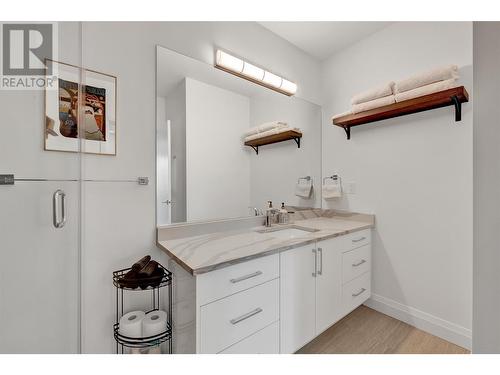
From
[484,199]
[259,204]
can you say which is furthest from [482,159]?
[259,204]

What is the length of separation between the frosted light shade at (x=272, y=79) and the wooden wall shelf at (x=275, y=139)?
16.6 inches

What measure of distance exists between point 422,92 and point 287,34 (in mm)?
1214

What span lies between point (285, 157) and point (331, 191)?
0.58 meters

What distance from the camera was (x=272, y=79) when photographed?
192cm

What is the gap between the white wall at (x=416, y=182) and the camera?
1.53m

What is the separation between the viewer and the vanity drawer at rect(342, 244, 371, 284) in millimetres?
1671

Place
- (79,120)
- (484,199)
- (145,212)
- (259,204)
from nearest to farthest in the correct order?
(484,199), (79,120), (145,212), (259,204)

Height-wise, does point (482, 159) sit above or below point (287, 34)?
below

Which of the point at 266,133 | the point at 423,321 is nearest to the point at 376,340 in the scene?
the point at 423,321

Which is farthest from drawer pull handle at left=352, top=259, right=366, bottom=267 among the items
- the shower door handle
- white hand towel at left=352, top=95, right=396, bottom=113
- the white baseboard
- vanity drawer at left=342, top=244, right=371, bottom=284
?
the shower door handle

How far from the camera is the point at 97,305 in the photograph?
1.15 metres

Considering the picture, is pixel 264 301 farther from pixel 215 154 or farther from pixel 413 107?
pixel 413 107

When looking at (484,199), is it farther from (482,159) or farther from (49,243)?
(49,243)

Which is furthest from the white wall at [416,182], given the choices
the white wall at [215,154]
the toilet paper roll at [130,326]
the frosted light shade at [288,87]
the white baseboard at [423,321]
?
the toilet paper roll at [130,326]
